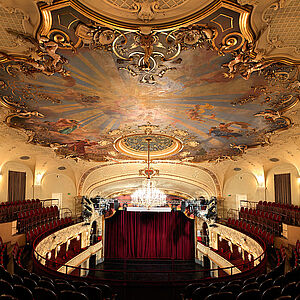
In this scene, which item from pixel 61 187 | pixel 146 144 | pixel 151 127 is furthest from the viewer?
pixel 61 187

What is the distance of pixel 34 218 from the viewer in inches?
506

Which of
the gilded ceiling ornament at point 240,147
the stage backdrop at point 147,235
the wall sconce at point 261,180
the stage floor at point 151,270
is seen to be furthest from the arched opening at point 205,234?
the gilded ceiling ornament at point 240,147

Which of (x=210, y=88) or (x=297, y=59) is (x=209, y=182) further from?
(x=297, y=59)

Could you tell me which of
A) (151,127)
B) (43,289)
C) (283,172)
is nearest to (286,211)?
(283,172)

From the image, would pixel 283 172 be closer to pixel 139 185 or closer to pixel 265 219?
pixel 265 219

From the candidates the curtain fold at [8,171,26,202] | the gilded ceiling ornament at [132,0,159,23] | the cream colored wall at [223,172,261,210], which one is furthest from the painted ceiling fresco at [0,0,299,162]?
the cream colored wall at [223,172,261,210]

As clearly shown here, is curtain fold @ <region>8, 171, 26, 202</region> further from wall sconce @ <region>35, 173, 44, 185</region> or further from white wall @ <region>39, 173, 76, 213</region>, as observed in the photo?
white wall @ <region>39, 173, 76, 213</region>

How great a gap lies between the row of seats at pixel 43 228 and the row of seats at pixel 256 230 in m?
10.1

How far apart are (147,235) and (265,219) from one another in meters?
13.5

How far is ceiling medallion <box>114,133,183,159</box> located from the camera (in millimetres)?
11094

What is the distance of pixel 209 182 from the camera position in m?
18.1

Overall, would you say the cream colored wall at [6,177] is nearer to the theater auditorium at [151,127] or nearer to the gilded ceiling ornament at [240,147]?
the theater auditorium at [151,127]

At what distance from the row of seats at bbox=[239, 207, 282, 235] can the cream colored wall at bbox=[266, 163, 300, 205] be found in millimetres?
2480

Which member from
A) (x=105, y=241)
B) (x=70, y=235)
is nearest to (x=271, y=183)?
(x=70, y=235)
